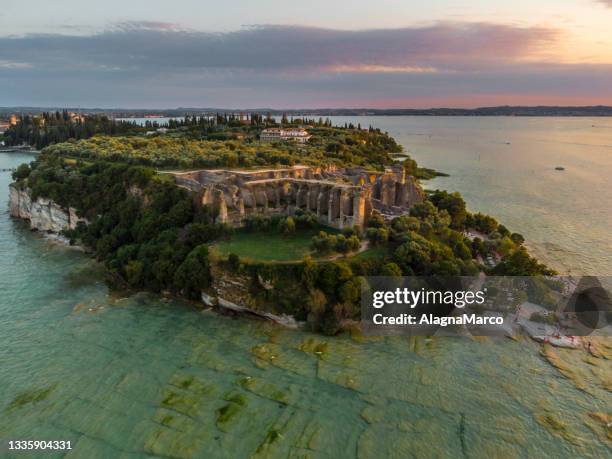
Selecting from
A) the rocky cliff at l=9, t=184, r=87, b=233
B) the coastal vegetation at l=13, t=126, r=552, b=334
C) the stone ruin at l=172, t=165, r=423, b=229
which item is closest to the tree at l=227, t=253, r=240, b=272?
the coastal vegetation at l=13, t=126, r=552, b=334

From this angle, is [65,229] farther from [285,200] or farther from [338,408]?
[338,408]

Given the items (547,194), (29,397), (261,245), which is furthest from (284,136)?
(29,397)

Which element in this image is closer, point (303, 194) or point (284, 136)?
point (303, 194)

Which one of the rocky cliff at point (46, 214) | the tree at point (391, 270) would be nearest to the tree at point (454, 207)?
the tree at point (391, 270)

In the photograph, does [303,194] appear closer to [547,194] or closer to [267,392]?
[267,392]

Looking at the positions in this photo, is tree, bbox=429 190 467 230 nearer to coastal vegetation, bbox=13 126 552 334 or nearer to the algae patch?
coastal vegetation, bbox=13 126 552 334

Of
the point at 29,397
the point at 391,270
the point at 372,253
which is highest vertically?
the point at 372,253
